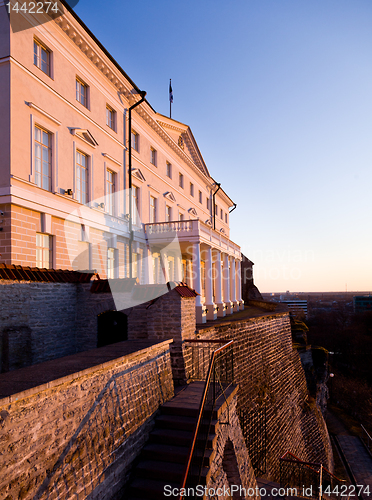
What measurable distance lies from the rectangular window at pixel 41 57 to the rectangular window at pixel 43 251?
19.3ft

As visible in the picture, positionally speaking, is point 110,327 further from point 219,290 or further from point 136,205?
point 219,290

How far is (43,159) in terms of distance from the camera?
11289 millimetres

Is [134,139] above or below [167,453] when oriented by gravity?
above

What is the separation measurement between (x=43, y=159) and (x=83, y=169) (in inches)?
99.8

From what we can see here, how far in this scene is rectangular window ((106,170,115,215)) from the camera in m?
15.3

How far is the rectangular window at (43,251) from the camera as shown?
10.8 meters

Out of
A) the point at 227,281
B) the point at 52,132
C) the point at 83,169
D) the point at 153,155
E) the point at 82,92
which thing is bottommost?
the point at 227,281

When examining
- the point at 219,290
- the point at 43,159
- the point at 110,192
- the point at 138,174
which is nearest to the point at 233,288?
the point at 219,290

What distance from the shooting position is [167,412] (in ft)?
20.5

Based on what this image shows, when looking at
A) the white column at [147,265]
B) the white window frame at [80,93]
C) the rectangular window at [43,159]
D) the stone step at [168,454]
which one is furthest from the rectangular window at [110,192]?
the stone step at [168,454]

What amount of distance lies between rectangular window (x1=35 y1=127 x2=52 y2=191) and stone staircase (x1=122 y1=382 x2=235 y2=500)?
8.41 m

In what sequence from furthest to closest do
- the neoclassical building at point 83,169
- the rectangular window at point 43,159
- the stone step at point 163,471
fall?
1. the rectangular window at point 43,159
2. the neoclassical building at point 83,169
3. the stone step at point 163,471

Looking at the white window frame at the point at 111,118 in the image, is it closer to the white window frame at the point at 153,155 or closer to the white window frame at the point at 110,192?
the white window frame at the point at 110,192

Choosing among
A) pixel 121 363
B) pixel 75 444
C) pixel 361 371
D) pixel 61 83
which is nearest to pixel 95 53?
pixel 61 83
